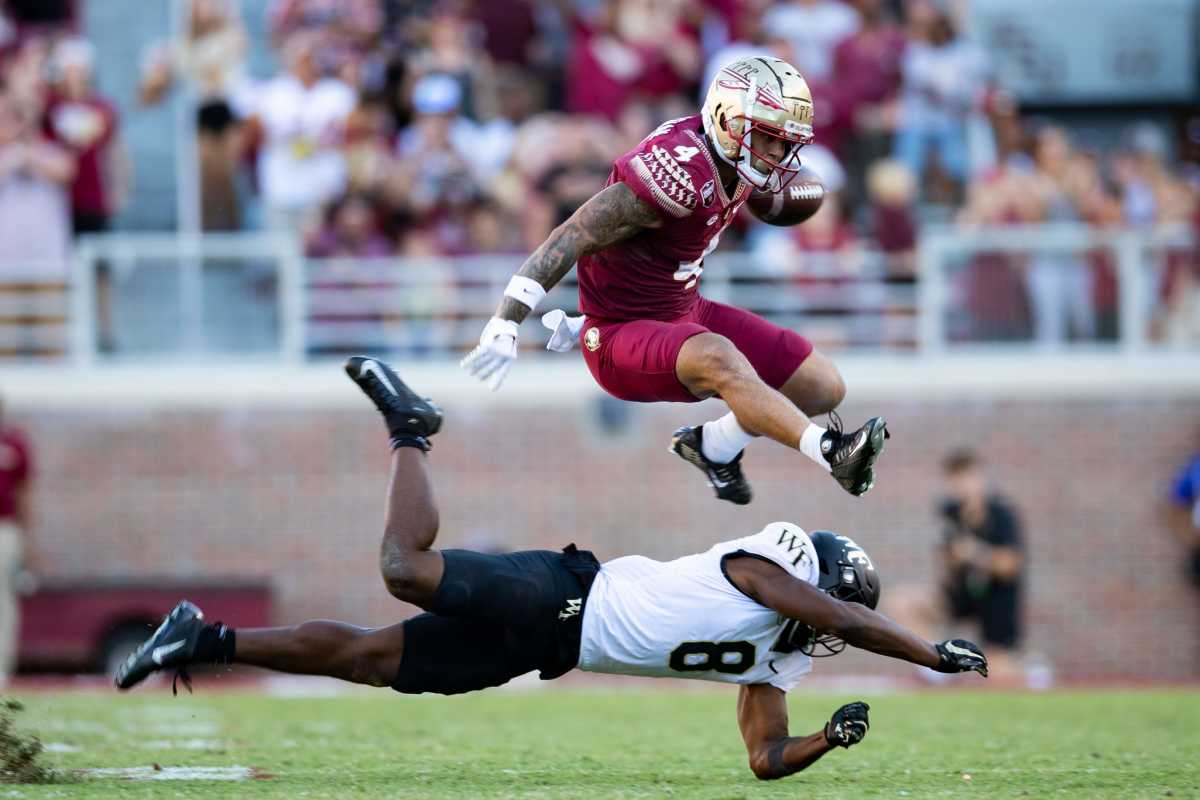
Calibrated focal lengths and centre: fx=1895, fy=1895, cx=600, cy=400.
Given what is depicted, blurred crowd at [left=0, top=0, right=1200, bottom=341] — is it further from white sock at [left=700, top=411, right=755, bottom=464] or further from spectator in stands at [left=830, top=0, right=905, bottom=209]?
white sock at [left=700, top=411, right=755, bottom=464]

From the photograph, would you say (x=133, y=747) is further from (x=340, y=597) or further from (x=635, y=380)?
(x=340, y=597)

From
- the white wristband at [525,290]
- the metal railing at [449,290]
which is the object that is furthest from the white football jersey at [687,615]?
the metal railing at [449,290]

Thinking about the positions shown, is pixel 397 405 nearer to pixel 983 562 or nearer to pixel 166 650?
pixel 166 650

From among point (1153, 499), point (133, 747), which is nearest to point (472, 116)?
point (1153, 499)

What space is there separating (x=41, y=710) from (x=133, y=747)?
6.89 feet

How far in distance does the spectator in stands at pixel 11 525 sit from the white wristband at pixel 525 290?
22.2ft

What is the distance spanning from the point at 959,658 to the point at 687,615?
0.90 metres

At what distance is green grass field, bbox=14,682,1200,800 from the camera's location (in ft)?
20.6

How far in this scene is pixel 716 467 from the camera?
759 cm

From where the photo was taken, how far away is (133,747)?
25.9 ft

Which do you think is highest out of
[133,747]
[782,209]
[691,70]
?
[691,70]

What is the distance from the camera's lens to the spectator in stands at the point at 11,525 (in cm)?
1234

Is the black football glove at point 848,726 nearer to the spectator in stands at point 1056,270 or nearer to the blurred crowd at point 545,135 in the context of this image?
the blurred crowd at point 545,135

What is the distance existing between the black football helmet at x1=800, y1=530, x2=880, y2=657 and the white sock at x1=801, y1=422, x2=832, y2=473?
0.90 ft
